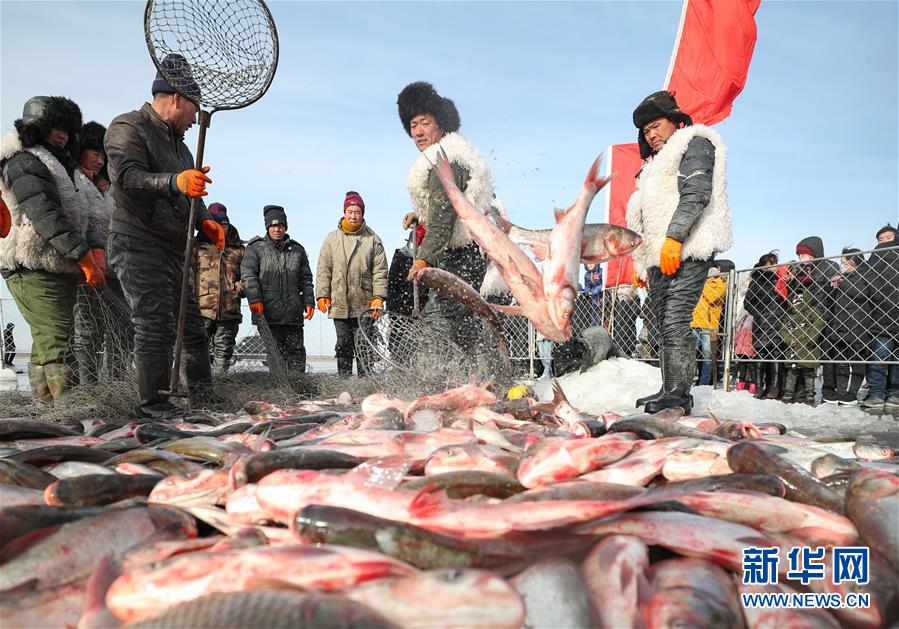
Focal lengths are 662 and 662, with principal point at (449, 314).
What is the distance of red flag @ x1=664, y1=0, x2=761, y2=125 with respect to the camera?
1254cm

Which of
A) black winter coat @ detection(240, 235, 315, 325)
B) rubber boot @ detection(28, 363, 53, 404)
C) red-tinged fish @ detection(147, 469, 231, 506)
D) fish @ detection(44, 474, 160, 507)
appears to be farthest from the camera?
black winter coat @ detection(240, 235, 315, 325)

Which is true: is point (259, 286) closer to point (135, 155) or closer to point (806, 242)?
point (135, 155)

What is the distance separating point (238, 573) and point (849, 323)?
9.74 m

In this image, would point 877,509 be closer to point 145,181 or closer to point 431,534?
point 431,534

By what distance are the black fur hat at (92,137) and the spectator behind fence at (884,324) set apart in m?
9.42

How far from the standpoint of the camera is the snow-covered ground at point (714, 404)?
6.20 metres

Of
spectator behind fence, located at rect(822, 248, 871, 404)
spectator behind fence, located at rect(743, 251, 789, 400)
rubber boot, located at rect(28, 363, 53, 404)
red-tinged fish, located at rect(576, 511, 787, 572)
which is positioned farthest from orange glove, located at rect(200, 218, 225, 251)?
spectator behind fence, located at rect(822, 248, 871, 404)

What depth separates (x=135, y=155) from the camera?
17.5ft

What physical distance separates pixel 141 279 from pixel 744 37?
1197 cm

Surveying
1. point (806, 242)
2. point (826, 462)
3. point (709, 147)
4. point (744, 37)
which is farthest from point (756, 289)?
point (826, 462)

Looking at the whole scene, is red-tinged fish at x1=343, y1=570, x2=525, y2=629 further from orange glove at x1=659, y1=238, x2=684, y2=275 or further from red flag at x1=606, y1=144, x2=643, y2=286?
red flag at x1=606, y1=144, x2=643, y2=286

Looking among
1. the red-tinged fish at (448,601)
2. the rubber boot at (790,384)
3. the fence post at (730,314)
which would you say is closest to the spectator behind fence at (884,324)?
the rubber boot at (790,384)

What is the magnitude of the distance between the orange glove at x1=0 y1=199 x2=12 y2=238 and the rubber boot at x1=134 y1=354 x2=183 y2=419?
1919 mm

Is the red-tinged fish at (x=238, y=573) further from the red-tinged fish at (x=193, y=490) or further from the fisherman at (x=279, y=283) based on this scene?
the fisherman at (x=279, y=283)
